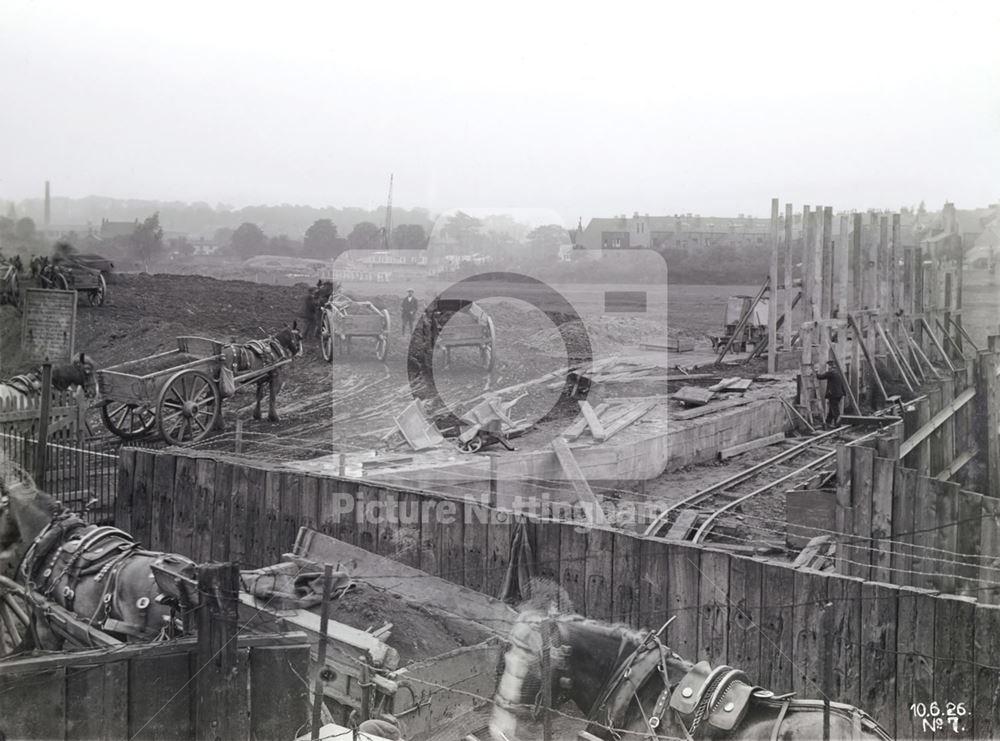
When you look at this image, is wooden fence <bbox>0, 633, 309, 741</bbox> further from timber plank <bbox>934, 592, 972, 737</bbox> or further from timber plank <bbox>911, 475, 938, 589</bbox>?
timber plank <bbox>911, 475, 938, 589</bbox>

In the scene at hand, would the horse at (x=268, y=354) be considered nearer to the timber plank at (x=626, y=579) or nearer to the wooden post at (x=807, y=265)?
the timber plank at (x=626, y=579)

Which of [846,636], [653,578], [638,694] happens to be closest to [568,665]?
[638,694]

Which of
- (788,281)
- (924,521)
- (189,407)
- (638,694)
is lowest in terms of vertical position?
(638,694)

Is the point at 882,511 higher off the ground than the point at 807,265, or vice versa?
the point at 807,265

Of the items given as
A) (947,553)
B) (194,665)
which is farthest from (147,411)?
(947,553)

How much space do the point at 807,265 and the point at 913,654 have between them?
304cm

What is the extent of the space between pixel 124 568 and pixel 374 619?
4.59 ft

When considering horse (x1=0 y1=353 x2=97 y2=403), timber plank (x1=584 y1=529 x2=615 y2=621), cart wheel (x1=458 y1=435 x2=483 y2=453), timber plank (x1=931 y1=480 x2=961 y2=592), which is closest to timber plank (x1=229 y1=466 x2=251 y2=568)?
horse (x1=0 y1=353 x2=97 y2=403)

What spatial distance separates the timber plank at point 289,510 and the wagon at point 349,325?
0.80 meters

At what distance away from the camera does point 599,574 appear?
4746mm

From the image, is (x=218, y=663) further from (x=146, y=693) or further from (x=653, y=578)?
(x=653, y=578)

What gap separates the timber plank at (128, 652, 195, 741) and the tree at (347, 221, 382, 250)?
2596 mm

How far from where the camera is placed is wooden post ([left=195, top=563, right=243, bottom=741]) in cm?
401

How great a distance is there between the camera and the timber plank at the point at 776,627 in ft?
13.8
